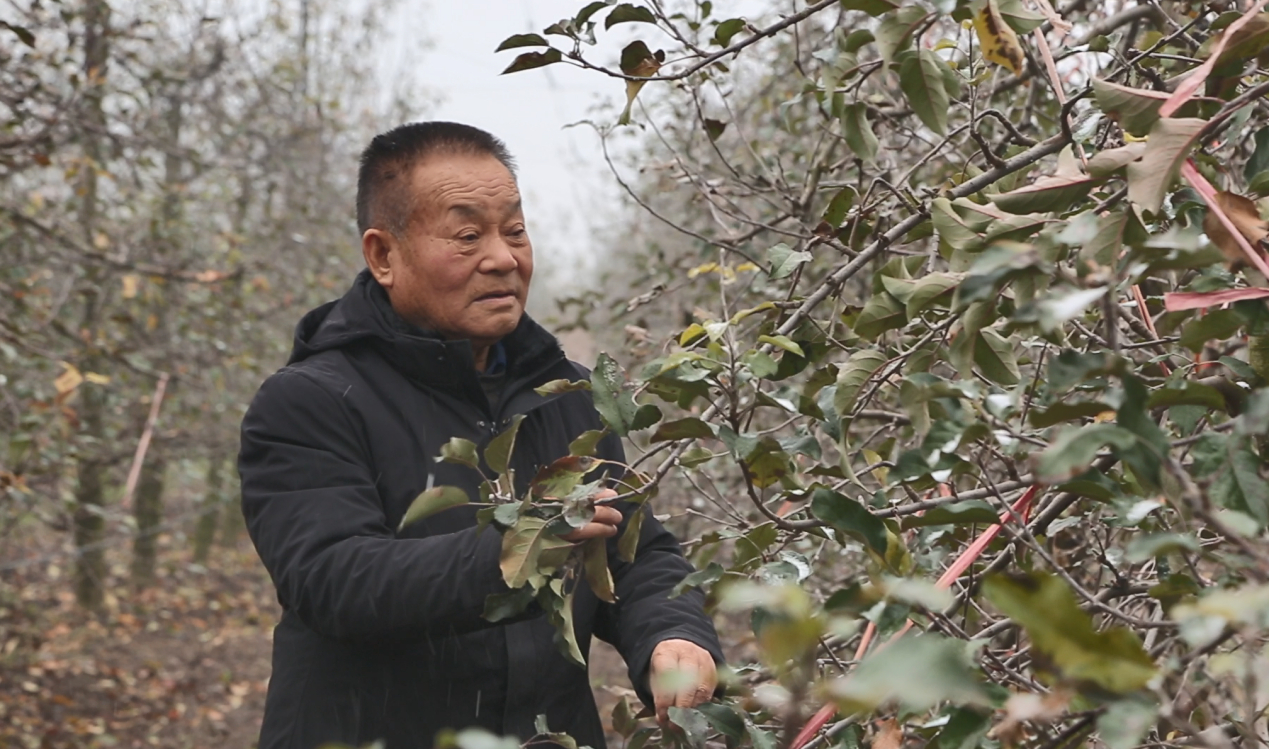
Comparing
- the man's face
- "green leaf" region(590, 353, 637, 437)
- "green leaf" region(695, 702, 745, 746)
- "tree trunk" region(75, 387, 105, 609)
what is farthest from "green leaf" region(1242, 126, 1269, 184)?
"tree trunk" region(75, 387, 105, 609)

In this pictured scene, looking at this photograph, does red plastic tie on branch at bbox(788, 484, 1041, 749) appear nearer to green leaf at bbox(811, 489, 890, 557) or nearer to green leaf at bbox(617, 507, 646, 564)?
green leaf at bbox(811, 489, 890, 557)

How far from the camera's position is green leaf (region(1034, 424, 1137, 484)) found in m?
0.84

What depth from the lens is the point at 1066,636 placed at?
2.47ft

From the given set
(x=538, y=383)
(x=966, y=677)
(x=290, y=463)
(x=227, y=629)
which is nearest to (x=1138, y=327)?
(x=538, y=383)

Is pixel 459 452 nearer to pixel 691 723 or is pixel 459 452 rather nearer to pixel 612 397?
pixel 612 397

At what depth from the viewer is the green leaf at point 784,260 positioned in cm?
167

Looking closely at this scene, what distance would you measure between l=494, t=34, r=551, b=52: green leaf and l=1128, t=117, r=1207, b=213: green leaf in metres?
0.92

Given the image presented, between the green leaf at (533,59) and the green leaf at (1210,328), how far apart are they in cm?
100

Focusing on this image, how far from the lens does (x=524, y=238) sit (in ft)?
7.46

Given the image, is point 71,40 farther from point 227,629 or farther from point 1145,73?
point 227,629

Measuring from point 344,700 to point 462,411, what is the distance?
0.56m

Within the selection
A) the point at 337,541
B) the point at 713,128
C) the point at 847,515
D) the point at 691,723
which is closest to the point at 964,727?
the point at 847,515

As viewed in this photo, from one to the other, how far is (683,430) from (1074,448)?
70 cm

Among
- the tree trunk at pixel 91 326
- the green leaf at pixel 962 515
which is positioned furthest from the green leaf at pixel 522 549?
the tree trunk at pixel 91 326
